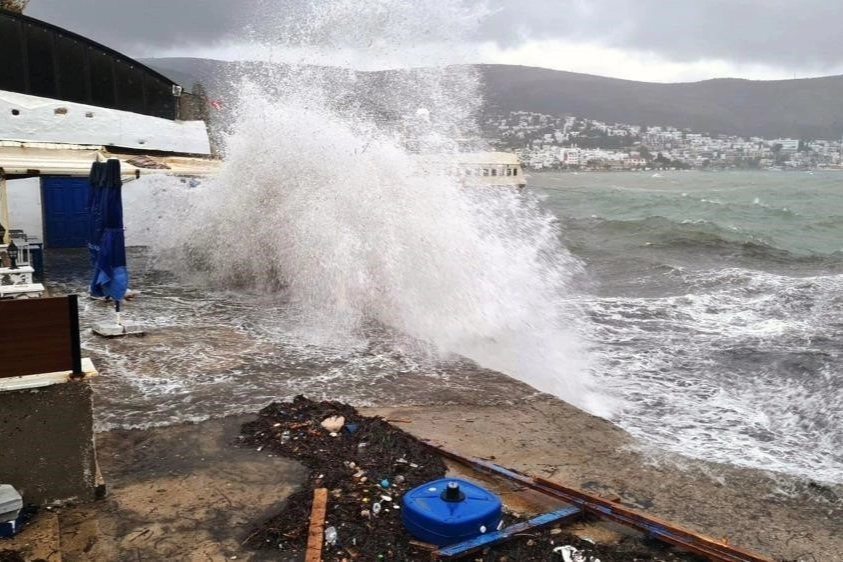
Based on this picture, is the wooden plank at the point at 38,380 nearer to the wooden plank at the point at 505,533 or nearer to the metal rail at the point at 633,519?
the wooden plank at the point at 505,533

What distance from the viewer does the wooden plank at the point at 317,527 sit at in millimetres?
3672

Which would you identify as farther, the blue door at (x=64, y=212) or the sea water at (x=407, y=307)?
the blue door at (x=64, y=212)

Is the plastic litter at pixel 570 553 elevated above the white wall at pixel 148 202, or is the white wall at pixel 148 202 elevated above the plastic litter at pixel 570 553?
the white wall at pixel 148 202

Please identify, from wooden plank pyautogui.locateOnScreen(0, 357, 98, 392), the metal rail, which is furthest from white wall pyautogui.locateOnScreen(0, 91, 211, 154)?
the metal rail

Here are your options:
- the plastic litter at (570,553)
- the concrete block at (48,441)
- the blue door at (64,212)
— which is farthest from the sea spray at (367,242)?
the concrete block at (48,441)

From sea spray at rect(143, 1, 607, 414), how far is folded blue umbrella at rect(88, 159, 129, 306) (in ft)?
9.52

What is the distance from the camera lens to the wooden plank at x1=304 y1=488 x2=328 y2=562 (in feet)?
12.0

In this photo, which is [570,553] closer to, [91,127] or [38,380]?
[38,380]

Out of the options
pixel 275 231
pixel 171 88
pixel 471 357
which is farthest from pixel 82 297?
pixel 171 88

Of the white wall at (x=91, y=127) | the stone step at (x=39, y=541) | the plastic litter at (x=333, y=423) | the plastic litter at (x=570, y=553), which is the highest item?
the white wall at (x=91, y=127)

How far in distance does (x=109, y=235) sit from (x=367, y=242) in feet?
14.4

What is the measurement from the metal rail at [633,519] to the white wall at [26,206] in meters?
15.2

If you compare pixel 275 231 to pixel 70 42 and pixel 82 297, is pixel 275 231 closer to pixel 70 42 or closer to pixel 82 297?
pixel 82 297

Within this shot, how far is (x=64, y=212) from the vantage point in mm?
16516
